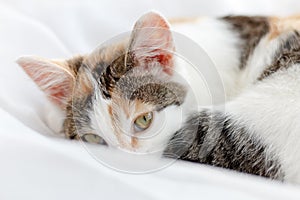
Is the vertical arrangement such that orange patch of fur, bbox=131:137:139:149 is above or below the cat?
→ below

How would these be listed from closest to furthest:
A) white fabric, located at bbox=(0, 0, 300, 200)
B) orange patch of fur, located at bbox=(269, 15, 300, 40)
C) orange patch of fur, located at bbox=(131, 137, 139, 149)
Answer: white fabric, located at bbox=(0, 0, 300, 200)
orange patch of fur, located at bbox=(131, 137, 139, 149)
orange patch of fur, located at bbox=(269, 15, 300, 40)

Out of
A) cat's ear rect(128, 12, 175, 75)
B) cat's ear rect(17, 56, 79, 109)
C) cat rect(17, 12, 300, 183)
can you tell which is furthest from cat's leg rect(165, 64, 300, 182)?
cat's ear rect(17, 56, 79, 109)

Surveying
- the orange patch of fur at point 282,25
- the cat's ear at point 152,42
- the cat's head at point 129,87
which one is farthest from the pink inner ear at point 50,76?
the orange patch of fur at point 282,25

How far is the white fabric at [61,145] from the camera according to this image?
29.2 inches

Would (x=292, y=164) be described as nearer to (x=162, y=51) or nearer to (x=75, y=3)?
(x=162, y=51)

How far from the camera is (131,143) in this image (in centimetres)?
85

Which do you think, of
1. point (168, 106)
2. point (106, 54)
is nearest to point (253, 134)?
point (168, 106)

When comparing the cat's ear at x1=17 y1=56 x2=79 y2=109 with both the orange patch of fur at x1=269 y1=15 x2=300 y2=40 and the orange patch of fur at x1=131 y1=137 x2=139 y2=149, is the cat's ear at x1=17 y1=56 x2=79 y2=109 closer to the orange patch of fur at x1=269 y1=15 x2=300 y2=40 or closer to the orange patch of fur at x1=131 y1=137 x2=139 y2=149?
the orange patch of fur at x1=131 y1=137 x2=139 y2=149

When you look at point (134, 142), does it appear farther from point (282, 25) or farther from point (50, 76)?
point (282, 25)

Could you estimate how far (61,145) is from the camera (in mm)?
852

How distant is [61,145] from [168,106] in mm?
194

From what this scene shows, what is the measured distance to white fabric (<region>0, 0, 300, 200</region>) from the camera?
2.44 feet

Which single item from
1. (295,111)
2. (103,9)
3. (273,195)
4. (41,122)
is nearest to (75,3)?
(103,9)

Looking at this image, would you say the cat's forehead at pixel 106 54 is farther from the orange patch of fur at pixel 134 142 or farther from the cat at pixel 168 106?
the orange patch of fur at pixel 134 142
